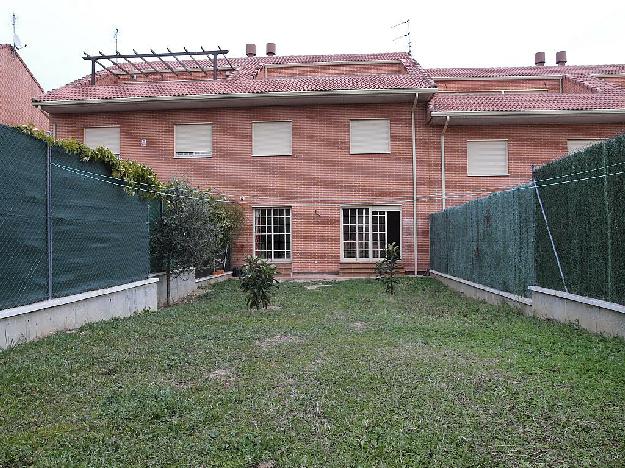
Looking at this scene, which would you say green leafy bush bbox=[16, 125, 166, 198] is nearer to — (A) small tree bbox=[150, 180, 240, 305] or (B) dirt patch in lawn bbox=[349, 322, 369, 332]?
(A) small tree bbox=[150, 180, 240, 305]

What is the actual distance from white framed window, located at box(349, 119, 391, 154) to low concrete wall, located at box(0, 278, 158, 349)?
33.6ft

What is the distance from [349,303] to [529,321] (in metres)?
3.94

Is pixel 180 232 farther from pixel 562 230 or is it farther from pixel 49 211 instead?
pixel 562 230

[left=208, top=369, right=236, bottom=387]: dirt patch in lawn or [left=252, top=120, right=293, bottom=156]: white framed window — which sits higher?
[left=252, top=120, right=293, bottom=156]: white framed window

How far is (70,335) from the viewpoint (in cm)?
711

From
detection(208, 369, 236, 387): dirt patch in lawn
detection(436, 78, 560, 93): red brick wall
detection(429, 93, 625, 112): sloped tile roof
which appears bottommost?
detection(208, 369, 236, 387): dirt patch in lawn

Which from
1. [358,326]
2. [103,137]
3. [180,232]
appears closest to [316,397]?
[358,326]

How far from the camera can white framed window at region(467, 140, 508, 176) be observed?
65.6 feet

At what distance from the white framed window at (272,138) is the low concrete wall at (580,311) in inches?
482

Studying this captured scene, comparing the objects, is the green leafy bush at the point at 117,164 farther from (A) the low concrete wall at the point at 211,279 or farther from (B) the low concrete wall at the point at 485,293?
(B) the low concrete wall at the point at 485,293

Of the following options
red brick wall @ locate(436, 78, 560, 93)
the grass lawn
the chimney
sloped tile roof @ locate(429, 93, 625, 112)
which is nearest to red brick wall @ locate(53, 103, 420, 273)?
sloped tile roof @ locate(429, 93, 625, 112)

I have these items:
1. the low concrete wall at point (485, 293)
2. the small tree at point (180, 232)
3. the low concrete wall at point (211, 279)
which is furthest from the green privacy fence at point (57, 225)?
the low concrete wall at point (485, 293)

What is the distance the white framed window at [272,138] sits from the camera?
65.7ft

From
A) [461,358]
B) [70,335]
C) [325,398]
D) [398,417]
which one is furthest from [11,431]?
[461,358]
